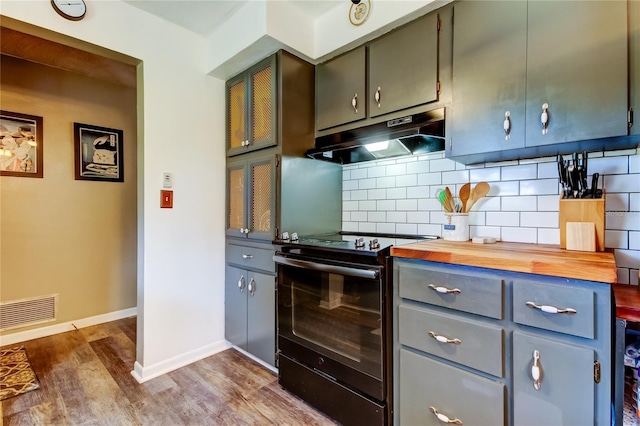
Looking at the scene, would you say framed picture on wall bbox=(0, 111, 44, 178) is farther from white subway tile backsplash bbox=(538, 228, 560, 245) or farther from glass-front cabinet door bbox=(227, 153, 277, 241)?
white subway tile backsplash bbox=(538, 228, 560, 245)

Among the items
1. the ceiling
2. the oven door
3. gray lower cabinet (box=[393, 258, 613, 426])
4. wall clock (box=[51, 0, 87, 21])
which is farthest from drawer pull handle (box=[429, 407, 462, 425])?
wall clock (box=[51, 0, 87, 21])

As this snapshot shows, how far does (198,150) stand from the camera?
7.41ft

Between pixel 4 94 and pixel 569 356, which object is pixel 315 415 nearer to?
pixel 569 356

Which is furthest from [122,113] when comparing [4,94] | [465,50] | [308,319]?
[465,50]

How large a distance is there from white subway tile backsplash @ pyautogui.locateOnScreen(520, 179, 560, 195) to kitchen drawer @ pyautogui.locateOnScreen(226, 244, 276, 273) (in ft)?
5.05

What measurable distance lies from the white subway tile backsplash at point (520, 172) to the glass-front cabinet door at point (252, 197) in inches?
54.7

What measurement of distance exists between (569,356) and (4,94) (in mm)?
4166

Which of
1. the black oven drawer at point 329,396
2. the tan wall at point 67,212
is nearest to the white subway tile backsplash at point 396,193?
the black oven drawer at point 329,396

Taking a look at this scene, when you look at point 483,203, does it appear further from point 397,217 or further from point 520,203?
point 397,217

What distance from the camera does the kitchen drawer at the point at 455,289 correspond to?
1095mm

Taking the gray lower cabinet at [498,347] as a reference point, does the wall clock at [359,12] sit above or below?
above

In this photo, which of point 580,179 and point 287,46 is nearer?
point 580,179

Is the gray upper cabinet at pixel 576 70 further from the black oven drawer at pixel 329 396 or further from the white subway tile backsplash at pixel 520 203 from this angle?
the black oven drawer at pixel 329 396

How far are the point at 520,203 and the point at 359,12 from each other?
1.50m
